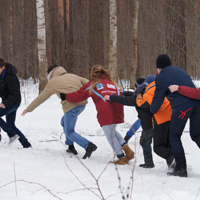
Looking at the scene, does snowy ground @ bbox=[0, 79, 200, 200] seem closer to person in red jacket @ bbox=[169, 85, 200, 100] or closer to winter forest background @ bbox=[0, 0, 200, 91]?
person in red jacket @ bbox=[169, 85, 200, 100]

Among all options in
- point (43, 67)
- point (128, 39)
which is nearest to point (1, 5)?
point (128, 39)

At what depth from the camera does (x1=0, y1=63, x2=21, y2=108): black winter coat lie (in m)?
4.45

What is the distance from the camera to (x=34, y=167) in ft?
11.3

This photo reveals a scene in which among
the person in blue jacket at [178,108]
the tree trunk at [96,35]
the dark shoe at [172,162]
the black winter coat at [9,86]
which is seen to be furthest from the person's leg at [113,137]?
the tree trunk at [96,35]

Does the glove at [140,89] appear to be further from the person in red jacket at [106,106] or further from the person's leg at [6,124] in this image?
the person's leg at [6,124]

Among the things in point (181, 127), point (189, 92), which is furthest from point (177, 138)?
point (189, 92)

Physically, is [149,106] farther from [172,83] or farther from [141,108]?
[172,83]

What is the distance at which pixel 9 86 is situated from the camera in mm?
4473

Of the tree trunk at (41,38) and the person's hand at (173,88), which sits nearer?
the person's hand at (173,88)

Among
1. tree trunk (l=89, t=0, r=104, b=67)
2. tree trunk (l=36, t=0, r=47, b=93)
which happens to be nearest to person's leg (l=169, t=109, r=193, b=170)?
tree trunk (l=89, t=0, r=104, b=67)

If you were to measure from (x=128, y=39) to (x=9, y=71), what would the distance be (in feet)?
69.5

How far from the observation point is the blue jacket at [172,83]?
9.71 feet

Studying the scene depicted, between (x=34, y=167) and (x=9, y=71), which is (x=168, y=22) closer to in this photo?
(x=9, y=71)

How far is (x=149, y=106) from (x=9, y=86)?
8.73ft
